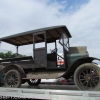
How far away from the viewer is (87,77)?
346 centimetres

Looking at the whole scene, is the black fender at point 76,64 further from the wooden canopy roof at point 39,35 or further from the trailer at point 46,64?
the wooden canopy roof at point 39,35

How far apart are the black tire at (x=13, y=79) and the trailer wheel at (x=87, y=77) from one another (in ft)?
5.62

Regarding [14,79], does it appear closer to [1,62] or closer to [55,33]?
[1,62]

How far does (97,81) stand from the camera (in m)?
3.39

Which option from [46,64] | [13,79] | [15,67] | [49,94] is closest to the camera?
[49,94]

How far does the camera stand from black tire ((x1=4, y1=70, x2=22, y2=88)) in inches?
169

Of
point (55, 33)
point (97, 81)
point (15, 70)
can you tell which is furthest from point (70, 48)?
point (15, 70)

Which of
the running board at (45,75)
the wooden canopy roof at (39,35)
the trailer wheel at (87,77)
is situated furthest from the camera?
the wooden canopy roof at (39,35)

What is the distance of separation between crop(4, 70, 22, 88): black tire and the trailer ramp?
2.98 feet

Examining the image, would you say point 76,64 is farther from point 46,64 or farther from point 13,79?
point 13,79

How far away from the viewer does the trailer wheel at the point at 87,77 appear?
3408 millimetres

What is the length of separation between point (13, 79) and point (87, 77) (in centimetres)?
218

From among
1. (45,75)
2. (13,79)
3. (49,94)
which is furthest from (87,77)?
(13,79)

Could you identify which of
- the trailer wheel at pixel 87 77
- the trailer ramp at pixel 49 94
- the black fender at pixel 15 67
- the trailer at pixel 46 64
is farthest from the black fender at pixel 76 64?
the black fender at pixel 15 67
